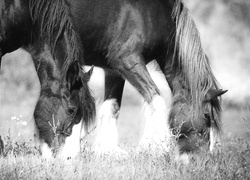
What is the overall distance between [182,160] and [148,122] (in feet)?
2.47

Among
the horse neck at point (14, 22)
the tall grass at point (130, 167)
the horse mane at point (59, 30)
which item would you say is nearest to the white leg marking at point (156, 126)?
the tall grass at point (130, 167)

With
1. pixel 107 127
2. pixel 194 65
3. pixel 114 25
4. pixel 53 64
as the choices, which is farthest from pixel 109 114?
pixel 53 64

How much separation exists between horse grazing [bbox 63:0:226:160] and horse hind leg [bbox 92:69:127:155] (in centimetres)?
11

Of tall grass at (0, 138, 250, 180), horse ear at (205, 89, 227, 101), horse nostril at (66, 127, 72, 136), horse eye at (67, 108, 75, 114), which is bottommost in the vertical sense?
tall grass at (0, 138, 250, 180)

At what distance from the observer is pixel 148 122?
17.5 ft

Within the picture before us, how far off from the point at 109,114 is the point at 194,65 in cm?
119

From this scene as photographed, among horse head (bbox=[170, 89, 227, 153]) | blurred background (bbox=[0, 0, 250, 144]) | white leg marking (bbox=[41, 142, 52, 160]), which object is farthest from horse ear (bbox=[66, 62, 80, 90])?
blurred background (bbox=[0, 0, 250, 144])

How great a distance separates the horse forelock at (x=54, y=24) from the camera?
4.06 m

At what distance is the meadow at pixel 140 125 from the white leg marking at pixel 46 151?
0.16ft

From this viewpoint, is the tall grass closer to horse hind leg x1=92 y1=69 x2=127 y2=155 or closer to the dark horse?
the dark horse

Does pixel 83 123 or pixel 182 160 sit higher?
pixel 83 123

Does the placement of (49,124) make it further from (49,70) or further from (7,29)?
(7,29)

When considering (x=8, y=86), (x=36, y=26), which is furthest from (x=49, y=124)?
(x=8, y=86)

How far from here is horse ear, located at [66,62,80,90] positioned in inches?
153
